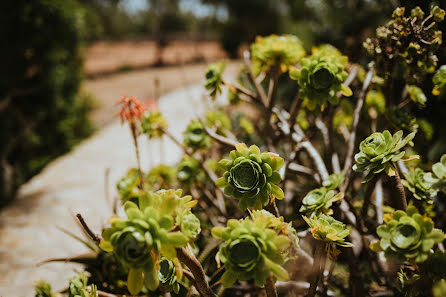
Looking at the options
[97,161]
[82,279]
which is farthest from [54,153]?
[82,279]

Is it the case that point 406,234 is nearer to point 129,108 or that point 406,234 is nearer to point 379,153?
point 379,153

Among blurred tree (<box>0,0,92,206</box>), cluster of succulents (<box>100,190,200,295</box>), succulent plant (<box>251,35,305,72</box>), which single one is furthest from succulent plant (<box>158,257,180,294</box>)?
blurred tree (<box>0,0,92,206</box>)

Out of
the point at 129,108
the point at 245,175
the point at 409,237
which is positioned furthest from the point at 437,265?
the point at 129,108

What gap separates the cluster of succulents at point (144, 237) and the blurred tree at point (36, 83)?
3.16 meters

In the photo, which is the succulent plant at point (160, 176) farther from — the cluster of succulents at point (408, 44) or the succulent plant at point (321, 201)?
the cluster of succulents at point (408, 44)

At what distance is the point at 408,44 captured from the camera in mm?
1105

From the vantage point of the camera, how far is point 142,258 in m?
0.63

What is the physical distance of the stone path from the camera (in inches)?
72.1

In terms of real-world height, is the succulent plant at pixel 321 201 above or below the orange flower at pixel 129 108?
below

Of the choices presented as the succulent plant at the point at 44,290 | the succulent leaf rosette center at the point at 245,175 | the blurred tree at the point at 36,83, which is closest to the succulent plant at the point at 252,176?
the succulent leaf rosette center at the point at 245,175

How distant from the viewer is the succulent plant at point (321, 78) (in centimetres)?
101

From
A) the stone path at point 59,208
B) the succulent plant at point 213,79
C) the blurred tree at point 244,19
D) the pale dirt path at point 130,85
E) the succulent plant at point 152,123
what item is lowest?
the stone path at point 59,208

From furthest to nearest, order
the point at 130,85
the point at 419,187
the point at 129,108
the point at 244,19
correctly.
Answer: the point at 244,19, the point at 130,85, the point at 129,108, the point at 419,187

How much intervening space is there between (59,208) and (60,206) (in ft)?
0.10
